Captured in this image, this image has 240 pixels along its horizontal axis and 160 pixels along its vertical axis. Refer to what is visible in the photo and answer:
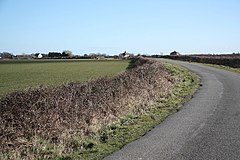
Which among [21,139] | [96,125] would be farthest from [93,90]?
[21,139]

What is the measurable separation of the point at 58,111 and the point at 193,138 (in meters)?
3.66

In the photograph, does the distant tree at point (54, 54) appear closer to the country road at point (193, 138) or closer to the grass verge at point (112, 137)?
the grass verge at point (112, 137)

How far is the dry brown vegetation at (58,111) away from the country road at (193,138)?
1866mm

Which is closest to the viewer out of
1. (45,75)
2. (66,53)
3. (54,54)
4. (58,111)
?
(58,111)

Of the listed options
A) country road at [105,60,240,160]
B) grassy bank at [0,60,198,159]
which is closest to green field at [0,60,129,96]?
grassy bank at [0,60,198,159]

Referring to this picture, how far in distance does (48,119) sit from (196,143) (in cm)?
375

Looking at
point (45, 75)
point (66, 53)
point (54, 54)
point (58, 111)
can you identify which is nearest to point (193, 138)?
point (58, 111)

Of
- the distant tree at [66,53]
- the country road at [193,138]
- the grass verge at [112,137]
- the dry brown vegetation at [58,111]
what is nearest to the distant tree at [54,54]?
the distant tree at [66,53]

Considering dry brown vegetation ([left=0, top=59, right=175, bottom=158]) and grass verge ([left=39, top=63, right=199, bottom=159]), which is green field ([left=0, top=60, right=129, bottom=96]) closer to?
dry brown vegetation ([left=0, top=59, right=175, bottom=158])

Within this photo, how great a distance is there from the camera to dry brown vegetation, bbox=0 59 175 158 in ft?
26.8

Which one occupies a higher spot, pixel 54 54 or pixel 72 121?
pixel 72 121

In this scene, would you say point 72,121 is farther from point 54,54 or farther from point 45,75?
point 54,54

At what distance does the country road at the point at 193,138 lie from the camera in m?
7.15

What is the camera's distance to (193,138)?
8562mm
